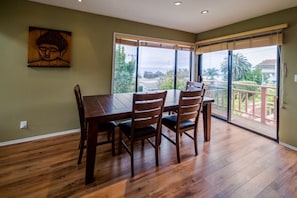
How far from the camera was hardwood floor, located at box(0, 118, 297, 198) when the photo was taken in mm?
1756

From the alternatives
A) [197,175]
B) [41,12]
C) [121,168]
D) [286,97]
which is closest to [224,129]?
[286,97]

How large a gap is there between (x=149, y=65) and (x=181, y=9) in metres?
1.57

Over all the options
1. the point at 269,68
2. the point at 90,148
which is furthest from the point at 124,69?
the point at 269,68

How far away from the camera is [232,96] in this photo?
4148mm

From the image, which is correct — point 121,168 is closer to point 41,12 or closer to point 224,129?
point 224,129

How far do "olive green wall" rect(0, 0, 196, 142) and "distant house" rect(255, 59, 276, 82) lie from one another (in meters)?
2.78

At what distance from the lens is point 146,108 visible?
1961mm

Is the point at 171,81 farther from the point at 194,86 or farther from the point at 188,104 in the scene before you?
the point at 188,104

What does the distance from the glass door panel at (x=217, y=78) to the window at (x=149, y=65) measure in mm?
481

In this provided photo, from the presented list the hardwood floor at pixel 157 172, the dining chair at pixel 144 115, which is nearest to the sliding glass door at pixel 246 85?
the hardwood floor at pixel 157 172

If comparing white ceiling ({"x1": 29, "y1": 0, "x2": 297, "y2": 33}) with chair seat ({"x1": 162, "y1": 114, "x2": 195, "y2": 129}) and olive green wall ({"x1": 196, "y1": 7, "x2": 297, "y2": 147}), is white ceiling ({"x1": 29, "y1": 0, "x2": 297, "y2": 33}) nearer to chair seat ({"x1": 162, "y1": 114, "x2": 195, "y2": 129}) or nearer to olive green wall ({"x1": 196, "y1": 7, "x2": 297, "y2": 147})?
olive green wall ({"x1": 196, "y1": 7, "x2": 297, "y2": 147})

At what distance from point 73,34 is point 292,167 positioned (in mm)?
4029

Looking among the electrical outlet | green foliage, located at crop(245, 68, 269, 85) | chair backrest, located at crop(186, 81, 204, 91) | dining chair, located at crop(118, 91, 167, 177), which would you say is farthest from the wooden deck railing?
the electrical outlet

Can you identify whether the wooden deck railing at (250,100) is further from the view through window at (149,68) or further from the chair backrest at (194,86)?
the chair backrest at (194,86)
